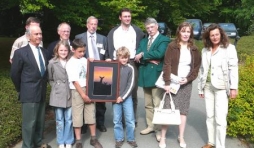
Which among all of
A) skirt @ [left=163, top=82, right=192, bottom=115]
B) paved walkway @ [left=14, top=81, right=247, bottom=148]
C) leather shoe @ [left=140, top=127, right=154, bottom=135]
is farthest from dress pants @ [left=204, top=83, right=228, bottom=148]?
leather shoe @ [left=140, top=127, right=154, bottom=135]

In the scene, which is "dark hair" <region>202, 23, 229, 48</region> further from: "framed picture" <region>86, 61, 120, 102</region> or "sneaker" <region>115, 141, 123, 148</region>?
"sneaker" <region>115, 141, 123, 148</region>

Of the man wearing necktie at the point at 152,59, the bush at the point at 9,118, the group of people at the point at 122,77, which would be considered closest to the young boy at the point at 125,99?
the group of people at the point at 122,77

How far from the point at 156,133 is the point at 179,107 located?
0.77 m

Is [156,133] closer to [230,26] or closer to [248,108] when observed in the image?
[248,108]

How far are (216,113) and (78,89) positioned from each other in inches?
83.2

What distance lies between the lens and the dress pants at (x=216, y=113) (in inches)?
188

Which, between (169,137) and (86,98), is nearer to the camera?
(86,98)

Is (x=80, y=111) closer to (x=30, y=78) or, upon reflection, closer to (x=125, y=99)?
(x=125, y=99)

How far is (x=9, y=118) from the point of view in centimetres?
498

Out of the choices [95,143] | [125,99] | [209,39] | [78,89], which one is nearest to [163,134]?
[125,99]

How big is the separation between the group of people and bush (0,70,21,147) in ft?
1.05

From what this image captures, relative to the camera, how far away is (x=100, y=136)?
5.64 metres

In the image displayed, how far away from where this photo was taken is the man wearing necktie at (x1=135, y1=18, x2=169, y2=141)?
521 cm

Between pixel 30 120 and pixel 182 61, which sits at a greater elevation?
pixel 182 61
